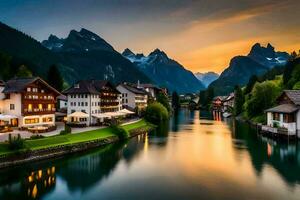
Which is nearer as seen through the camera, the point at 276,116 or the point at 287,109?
the point at 287,109

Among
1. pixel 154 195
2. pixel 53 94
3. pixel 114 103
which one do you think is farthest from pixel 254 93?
pixel 154 195

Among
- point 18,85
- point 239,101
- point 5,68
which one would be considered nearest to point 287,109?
point 18,85

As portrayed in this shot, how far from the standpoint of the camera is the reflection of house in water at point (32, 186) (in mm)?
27516

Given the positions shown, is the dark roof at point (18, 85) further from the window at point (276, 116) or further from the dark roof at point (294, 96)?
the dark roof at point (294, 96)

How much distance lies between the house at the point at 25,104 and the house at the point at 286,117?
40.3m

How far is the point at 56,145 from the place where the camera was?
140 feet

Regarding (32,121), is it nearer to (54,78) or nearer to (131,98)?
(54,78)

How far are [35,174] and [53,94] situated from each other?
1052 inches

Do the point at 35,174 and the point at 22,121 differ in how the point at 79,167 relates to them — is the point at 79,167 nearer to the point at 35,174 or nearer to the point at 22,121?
the point at 35,174

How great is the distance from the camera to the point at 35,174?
3366 cm

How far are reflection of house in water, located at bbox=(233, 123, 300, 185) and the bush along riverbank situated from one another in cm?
2284

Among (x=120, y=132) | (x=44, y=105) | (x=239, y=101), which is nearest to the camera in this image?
(x=44, y=105)

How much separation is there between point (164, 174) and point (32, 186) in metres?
13.0

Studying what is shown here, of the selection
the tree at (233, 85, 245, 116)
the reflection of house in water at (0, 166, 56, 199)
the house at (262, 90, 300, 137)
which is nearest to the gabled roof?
the house at (262, 90, 300, 137)
